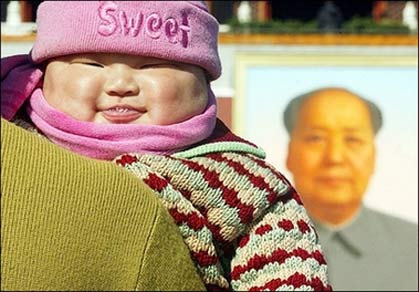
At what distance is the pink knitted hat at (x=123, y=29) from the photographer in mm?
929

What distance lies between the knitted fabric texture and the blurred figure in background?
7050 millimetres

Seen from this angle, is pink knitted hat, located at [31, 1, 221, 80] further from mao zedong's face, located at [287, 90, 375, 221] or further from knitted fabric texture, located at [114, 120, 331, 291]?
mao zedong's face, located at [287, 90, 375, 221]

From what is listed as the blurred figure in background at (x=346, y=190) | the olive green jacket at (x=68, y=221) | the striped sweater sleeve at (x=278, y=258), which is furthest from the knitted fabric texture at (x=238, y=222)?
the blurred figure in background at (x=346, y=190)

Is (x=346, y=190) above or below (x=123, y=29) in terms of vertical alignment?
below

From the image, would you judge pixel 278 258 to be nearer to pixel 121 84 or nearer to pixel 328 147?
pixel 121 84

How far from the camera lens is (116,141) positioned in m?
0.93

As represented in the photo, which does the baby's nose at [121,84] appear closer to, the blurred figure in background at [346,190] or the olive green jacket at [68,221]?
the olive green jacket at [68,221]

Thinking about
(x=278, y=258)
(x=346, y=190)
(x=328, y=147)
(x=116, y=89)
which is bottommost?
(x=346, y=190)

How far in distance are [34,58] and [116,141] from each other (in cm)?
10

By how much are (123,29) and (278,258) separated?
200 mm

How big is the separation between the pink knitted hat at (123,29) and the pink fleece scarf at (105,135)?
0.15 feet

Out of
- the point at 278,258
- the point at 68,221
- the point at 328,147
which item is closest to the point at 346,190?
the point at 328,147

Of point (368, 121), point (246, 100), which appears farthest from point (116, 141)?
point (368, 121)

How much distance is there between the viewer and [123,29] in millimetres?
931
